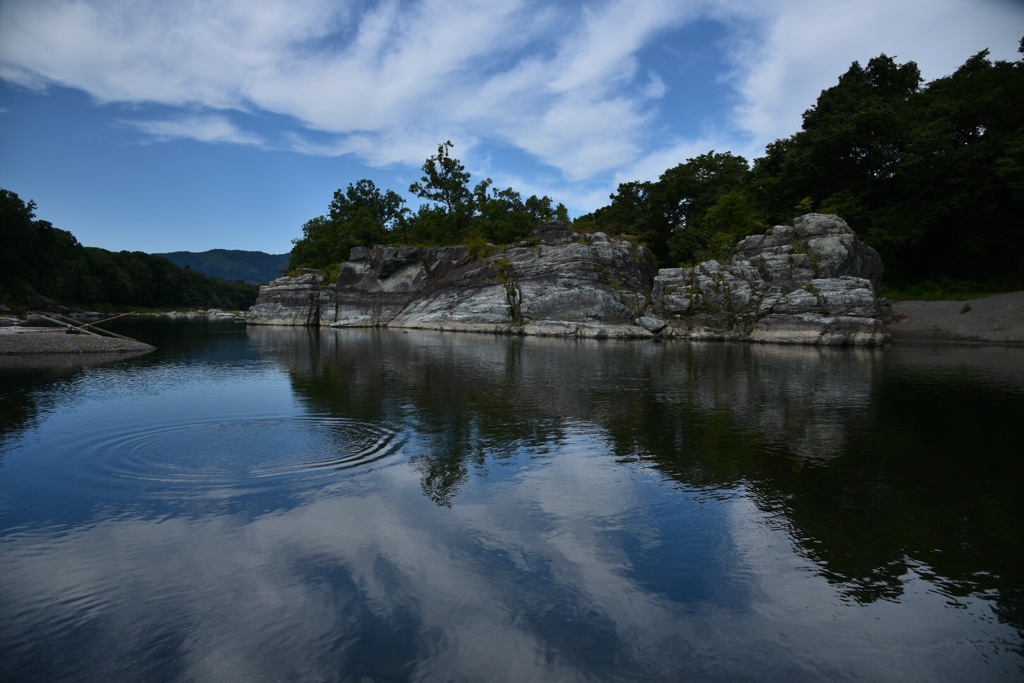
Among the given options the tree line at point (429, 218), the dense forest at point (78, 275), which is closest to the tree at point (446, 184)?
the tree line at point (429, 218)

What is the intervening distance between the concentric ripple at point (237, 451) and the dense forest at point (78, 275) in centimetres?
7670

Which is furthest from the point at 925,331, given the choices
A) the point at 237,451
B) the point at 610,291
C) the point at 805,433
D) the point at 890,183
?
the point at 237,451

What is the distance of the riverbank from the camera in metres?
44.0

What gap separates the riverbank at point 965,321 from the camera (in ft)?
144

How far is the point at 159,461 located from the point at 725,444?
13066 mm

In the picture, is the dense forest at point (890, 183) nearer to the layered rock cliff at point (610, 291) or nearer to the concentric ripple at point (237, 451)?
the layered rock cliff at point (610, 291)

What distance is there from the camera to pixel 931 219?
2210 inches

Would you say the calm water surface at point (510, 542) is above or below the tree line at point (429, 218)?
below

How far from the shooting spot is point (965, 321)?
1865 inches

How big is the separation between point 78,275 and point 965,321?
147 metres

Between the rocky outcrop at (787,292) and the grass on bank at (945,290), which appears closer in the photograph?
the rocky outcrop at (787,292)

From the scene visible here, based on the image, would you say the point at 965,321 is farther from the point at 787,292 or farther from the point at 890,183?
the point at 890,183

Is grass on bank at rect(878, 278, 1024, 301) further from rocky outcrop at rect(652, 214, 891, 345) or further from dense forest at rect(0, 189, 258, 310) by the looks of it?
→ dense forest at rect(0, 189, 258, 310)

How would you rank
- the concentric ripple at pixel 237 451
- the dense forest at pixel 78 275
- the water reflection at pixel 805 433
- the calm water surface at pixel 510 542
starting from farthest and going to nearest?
the dense forest at pixel 78 275
the concentric ripple at pixel 237 451
the water reflection at pixel 805 433
the calm water surface at pixel 510 542
